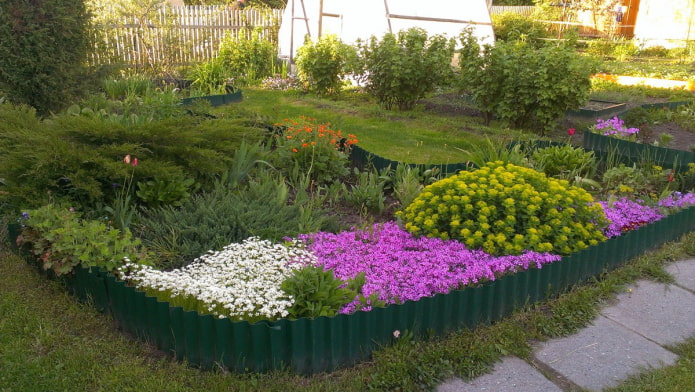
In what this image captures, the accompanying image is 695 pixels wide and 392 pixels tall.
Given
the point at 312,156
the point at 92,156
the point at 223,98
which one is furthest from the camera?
the point at 223,98

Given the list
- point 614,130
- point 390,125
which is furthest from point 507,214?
point 390,125

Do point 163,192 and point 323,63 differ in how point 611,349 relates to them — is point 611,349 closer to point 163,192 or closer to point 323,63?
point 163,192

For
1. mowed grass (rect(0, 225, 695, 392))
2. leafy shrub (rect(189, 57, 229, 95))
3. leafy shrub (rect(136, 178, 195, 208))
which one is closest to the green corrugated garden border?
mowed grass (rect(0, 225, 695, 392))

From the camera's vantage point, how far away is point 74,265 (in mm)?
3771

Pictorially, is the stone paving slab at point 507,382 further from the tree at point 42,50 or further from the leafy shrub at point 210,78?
the leafy shrub at point 210,78

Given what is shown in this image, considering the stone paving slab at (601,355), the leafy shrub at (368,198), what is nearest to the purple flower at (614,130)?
the leafy shrub at (368,198)

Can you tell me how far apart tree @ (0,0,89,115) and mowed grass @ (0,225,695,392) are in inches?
171

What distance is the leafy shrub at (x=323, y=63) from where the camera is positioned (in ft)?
38.7

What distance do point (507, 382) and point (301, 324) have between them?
3.85 ft

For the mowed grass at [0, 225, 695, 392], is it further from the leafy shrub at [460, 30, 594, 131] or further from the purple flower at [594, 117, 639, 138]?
the leafy shrub at [460, 30, 594, 131]

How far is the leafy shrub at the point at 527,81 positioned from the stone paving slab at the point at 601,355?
16.9ft

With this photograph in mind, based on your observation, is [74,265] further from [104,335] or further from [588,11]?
[588,11]

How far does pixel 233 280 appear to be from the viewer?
353 cm

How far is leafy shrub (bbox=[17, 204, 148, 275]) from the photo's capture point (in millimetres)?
3725
